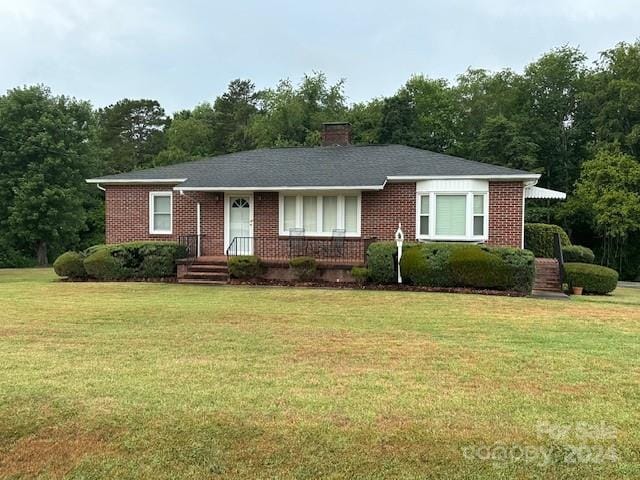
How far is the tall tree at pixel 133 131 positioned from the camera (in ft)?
159

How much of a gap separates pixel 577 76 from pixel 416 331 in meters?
37.2

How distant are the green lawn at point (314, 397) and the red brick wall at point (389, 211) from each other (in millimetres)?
7737

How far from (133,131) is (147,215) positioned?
38425 millimetres

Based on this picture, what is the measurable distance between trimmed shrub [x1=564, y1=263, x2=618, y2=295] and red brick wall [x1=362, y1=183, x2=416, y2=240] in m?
4.80

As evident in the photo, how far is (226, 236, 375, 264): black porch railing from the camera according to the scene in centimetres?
1620

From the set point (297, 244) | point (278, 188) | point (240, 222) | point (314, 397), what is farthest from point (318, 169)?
point (314, 397)

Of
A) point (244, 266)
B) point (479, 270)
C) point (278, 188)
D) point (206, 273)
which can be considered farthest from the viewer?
point (278, 188)

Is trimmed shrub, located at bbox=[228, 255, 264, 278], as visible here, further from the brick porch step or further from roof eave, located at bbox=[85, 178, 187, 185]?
roof eave, located at bbox=[85, 178, 187, 185]

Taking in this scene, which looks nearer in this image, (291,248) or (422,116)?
(291,248)

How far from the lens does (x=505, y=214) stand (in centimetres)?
1557

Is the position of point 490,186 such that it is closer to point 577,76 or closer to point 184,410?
point 184,410

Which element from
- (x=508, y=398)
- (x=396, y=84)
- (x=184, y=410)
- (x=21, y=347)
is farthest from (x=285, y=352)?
(x=396, y=84)

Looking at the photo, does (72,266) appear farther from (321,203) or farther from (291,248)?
(321,203)

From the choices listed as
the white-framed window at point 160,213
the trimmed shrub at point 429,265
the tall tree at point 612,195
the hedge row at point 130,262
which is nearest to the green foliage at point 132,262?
the hedge row at point 130,262
